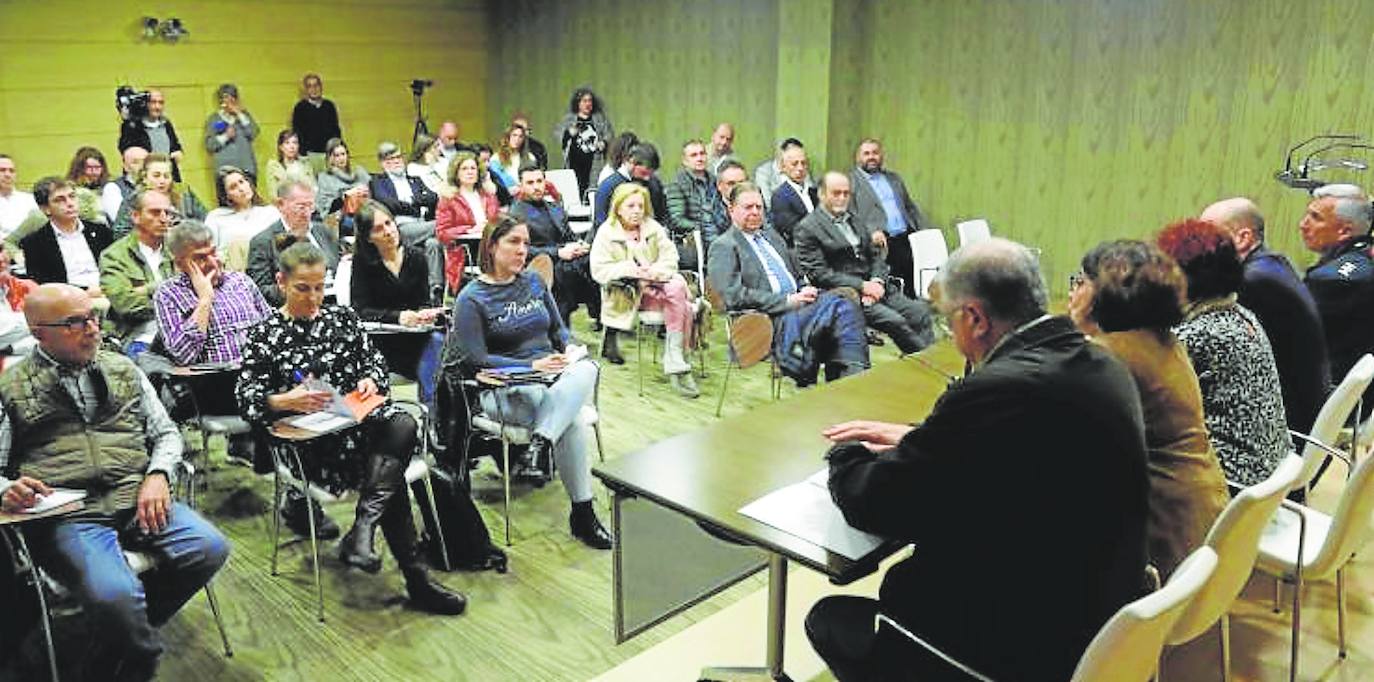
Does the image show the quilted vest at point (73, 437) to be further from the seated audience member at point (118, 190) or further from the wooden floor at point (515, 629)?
the seated audience member at point (118, 190)

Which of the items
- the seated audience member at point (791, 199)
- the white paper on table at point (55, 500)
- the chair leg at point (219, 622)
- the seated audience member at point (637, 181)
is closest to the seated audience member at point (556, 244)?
the seated audience member at point (637, 181)

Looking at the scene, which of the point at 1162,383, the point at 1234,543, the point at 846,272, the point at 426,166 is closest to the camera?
the point at 1234,543

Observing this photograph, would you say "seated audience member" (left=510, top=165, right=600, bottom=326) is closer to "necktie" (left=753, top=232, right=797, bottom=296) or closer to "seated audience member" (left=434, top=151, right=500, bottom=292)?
"seated audience member" (left=434, top=151, right=500, bottom=292)

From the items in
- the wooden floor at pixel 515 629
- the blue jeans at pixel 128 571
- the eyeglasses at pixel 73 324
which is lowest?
the wooden floor at pixel 515 629

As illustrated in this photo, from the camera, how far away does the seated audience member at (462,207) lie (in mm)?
6398

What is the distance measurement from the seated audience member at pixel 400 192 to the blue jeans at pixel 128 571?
15.3 ft

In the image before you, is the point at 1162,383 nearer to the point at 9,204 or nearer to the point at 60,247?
the point at 60,247

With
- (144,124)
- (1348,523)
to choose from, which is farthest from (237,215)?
(1348,523)

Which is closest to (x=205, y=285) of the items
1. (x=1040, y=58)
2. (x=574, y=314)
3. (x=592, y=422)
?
(x=592, y=422)

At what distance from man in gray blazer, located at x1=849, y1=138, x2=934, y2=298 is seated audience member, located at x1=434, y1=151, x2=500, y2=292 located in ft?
7.92

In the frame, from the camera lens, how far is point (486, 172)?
23.8ft

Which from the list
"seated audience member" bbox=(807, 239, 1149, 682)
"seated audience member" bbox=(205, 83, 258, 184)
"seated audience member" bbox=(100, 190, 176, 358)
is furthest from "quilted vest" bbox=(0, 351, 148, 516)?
"seated audience member" bbox=(205, 83, 258, 184)

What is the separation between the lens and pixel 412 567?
132 inches

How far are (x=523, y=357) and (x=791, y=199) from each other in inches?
120
